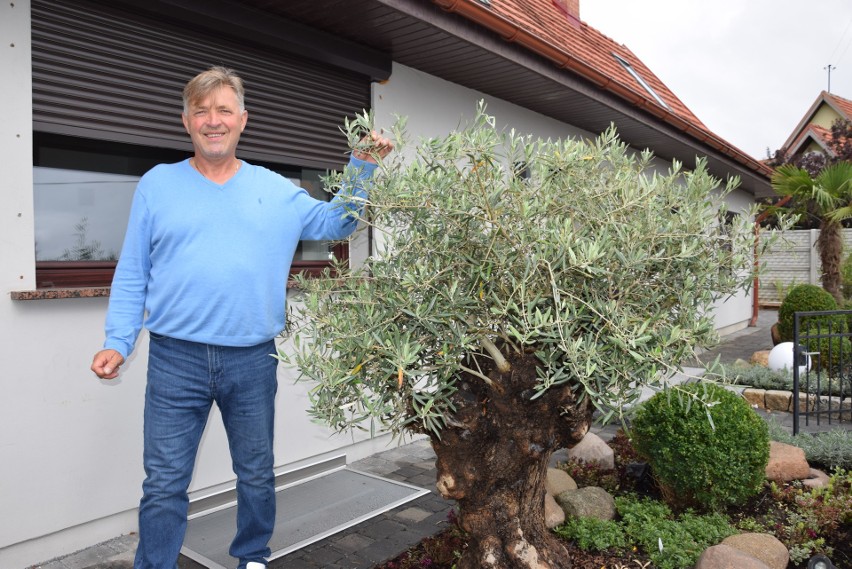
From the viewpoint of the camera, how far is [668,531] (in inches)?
123

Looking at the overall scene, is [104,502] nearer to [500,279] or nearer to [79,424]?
[79,424]

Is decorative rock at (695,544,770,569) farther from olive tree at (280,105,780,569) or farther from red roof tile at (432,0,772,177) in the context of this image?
red roof tile at (432,0,772,177)

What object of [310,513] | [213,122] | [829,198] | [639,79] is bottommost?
[310,513]

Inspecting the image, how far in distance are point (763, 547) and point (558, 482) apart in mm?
1130

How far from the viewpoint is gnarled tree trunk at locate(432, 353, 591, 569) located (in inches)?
100.0

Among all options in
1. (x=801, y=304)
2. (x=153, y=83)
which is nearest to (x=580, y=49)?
(x=801, y=304)

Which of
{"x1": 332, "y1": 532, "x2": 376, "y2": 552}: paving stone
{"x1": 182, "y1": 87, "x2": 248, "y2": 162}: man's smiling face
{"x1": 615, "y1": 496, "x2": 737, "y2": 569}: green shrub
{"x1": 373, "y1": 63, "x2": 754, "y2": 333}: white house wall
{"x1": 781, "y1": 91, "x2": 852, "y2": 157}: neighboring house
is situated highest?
{"x1": 781, "y1": 91, "x2": 852, "y2": 157}: neighboring house

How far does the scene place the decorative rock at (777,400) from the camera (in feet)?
22.0

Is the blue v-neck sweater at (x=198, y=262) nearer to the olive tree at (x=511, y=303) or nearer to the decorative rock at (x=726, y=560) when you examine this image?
the olive tree at (x=511, y=303)

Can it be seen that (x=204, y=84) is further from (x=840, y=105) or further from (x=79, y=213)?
(x=840, y=105)

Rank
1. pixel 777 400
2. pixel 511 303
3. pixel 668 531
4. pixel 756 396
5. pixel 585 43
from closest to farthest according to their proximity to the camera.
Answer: pixel 511 303 → pixel 668 531 → pixel 777 400 → pixel 756 396 → pixel 585 43

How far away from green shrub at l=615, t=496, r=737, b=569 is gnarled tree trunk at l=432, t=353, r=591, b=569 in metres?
0.53

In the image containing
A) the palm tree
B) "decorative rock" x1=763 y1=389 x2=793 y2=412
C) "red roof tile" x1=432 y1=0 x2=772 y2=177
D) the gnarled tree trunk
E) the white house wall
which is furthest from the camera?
the palm tree

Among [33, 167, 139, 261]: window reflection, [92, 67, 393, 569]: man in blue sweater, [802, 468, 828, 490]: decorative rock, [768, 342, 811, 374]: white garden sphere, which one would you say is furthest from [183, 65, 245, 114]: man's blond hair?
[768, 342, 811, 374]: white garden sphere
